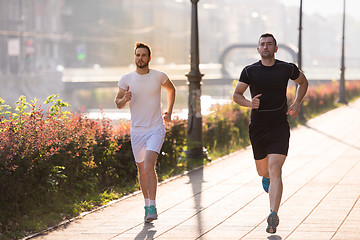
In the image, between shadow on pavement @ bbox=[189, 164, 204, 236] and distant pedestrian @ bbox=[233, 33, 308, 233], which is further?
shadow on pavement @ bbox=[189, 164, 204, 236]

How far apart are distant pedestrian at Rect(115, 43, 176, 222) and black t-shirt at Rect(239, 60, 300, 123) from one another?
0.98 m

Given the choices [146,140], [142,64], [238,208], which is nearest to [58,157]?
[146,140]

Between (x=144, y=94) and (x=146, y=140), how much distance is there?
480 millimetres

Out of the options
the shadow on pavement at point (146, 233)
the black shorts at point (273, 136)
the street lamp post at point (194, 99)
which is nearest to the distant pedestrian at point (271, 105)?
the black shorts at point (273, 136)

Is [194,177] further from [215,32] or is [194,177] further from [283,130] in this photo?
[215,32]

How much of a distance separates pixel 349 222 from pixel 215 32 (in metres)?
173

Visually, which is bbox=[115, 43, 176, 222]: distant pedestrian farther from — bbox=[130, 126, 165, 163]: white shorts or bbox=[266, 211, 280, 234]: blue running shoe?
bbox=[266, 211, 280, 234]: blue running shoe

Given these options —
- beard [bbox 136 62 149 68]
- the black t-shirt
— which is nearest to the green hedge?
beard [bbox 136 62 149 68]

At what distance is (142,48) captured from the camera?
25.4ft

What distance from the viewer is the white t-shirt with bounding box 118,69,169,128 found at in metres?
7.76

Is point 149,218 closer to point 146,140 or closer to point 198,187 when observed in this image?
point 146,140

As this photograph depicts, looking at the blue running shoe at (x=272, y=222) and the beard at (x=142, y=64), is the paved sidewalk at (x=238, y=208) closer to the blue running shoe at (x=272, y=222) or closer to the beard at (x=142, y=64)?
the blue running shoe at (x=272, y=222)

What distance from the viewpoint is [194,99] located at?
14.2 m

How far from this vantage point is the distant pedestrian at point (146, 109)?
775 centimetres
